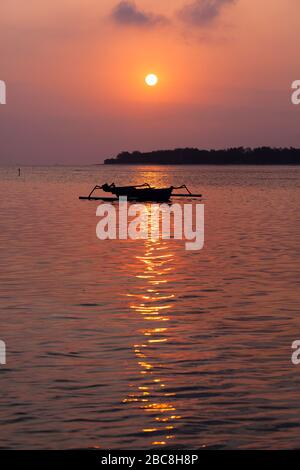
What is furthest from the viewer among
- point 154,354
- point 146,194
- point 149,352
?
point 146,194

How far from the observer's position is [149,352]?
15.3 meters

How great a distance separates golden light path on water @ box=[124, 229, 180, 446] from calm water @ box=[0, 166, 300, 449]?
0.03 meters

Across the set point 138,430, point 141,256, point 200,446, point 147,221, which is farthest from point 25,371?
point 147,221

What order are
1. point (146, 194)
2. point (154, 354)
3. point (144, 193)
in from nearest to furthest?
point (154, 354) < point (146, 194) < point (144, 193)

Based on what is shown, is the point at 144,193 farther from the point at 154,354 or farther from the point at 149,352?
the point at 154,354

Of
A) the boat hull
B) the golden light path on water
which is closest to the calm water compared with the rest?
the golden light path on water

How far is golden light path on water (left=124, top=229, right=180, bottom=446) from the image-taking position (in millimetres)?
11523

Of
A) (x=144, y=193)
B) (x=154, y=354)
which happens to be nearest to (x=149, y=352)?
(x=154, y=354)

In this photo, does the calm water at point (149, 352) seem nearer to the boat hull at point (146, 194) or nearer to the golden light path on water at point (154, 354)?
the golden light path on water at point (154, 354)

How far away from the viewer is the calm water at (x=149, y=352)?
1129cm

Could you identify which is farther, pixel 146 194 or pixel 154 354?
pixel 146 194

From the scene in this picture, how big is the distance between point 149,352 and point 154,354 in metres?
0.16

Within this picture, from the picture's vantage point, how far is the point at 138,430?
11.2 m
